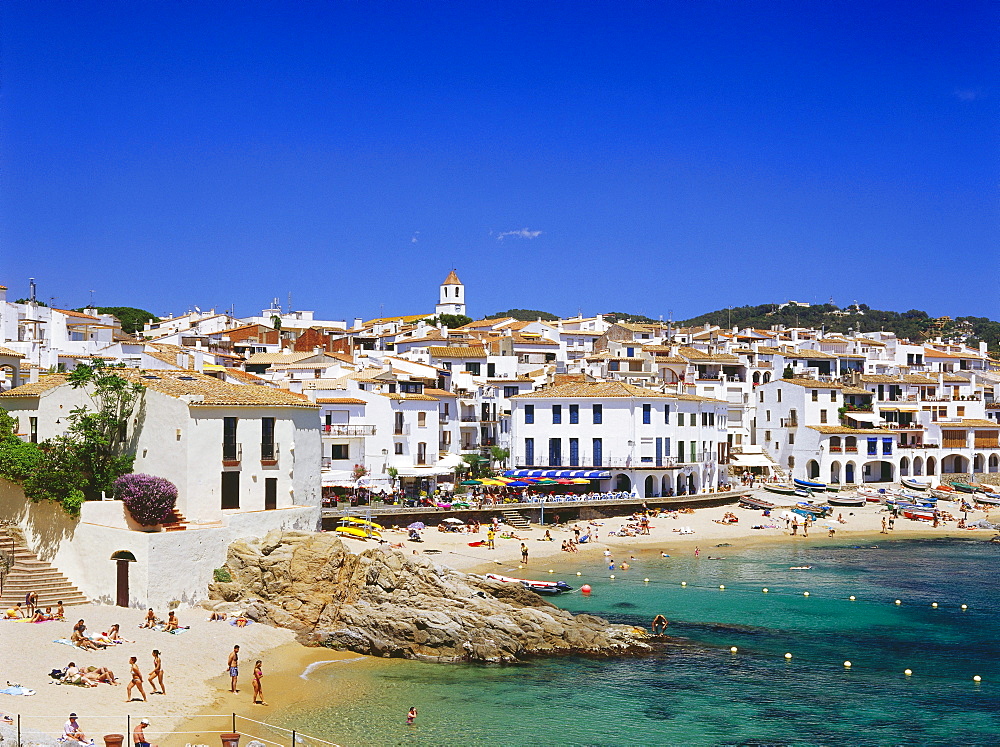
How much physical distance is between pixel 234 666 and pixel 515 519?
35.9 m

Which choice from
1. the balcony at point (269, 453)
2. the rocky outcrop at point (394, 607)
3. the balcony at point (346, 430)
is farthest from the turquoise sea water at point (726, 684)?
the balcony at point (346, 430)

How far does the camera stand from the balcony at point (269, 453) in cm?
4297

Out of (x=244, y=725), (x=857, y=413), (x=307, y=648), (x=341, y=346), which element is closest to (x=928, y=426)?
(x=857, y=413)

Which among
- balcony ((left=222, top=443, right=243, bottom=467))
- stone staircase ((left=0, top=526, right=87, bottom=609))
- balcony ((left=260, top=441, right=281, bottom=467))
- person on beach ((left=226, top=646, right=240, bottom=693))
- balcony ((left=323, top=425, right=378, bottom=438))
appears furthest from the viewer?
balcony ((left=323, top=425, right=378, bottom=438))

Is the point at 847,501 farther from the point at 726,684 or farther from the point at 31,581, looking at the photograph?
the point at 31,581

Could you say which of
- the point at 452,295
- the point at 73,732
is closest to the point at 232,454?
the point at 73,732

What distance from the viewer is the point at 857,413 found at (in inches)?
3661

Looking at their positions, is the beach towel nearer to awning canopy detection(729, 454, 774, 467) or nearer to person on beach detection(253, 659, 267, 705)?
person on beach detection(253, 659, 267, 705)

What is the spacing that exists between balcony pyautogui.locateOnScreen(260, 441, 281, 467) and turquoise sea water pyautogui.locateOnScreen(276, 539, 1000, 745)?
1122 cm

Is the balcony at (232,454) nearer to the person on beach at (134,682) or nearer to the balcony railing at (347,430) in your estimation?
the person on beach at (134,682)

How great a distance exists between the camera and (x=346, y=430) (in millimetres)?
68188

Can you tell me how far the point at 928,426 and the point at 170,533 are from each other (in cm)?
7560

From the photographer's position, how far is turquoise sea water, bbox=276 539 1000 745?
29.4 metres

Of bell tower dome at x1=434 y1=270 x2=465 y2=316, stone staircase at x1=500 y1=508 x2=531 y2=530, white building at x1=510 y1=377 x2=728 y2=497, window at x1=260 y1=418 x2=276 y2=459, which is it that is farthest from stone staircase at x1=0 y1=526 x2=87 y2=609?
bell tower dome at x1=434 y1=270 x2=465 y2=316
